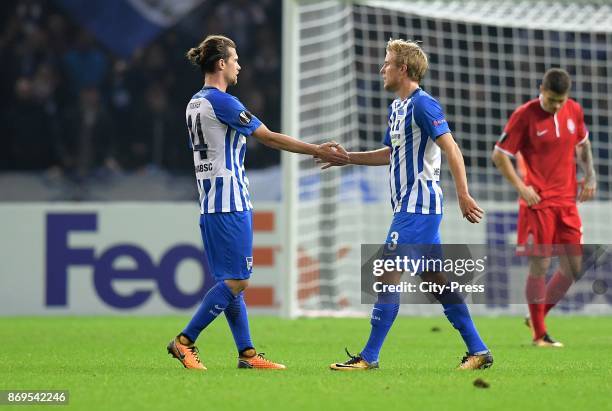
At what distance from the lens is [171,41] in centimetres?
1853

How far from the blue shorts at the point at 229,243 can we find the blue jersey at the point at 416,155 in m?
0.82

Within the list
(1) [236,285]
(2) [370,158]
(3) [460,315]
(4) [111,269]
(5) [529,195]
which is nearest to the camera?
(3) [460,315]

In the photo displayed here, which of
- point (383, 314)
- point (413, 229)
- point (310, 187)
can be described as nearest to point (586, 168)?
Result: point (413, 229)

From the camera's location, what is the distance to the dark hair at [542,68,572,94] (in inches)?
314

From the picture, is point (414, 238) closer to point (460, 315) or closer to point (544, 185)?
point (460, 315)

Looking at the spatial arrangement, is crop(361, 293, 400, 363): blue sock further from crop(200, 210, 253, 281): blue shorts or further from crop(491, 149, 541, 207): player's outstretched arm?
crop(491, 149, 541, 207): player's outstretched arm

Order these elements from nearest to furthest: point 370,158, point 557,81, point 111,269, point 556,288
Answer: point 370,158, point 557,81, point 556,288, point 111,269

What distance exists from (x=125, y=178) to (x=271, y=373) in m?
11.7

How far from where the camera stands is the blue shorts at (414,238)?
19.0ft

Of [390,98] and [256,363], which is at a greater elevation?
[390,98]

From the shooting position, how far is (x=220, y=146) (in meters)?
6.05

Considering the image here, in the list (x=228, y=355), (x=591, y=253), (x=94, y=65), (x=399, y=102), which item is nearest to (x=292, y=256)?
(x=591, y=253)

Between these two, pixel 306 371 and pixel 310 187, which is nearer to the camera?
pixel 306 371

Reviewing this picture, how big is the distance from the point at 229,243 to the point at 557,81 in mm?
3157
